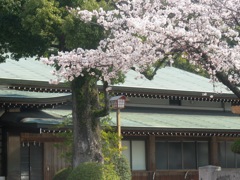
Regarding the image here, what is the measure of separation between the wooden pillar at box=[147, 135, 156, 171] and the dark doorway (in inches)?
188

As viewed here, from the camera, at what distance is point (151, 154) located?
25.8m

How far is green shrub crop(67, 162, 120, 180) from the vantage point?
17203 millimetres

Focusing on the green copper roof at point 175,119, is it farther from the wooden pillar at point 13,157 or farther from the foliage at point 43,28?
the foliage at point 43,28

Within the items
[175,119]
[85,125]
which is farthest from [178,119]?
[85,125]

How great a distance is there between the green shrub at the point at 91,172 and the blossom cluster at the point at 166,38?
345 cm

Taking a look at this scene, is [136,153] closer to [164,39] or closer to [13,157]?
[13,157]

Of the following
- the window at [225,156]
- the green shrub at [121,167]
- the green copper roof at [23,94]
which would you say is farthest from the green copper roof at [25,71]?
the window at [225,156]

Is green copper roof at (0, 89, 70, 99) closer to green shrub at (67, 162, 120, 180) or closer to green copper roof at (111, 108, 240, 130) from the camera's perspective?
green copper roof at (111, 108, 240, 130)

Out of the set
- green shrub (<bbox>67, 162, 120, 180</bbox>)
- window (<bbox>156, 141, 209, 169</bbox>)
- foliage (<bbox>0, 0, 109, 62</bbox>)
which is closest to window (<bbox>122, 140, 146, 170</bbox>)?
window (<bbox>156, 141, 209, 169</bbox>)

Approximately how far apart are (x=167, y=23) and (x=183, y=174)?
1341 cm

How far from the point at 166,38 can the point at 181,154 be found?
1418cm

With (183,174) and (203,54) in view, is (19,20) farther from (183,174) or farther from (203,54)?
(183,174)

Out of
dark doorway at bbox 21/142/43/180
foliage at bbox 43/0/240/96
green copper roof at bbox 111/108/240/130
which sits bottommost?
dark doorway at bbox 21/142/43/180

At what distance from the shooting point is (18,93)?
22266 mm
